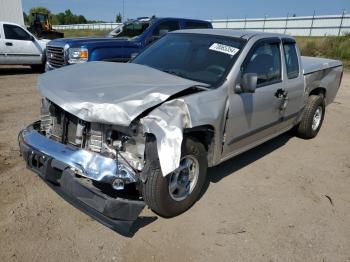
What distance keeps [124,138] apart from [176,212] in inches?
37.5

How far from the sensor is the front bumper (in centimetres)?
294

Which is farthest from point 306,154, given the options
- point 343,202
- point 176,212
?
point 176,212

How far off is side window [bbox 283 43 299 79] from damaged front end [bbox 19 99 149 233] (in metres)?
2.89

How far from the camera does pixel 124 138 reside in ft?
10.2

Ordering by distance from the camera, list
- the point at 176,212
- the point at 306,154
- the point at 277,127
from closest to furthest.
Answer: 1. the point at 176,212
2. the point at 277,127
3. the point at 306,154

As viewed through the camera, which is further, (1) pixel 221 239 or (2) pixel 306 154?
(2) pixel 306 154

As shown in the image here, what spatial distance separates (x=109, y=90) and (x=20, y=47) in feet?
34.5

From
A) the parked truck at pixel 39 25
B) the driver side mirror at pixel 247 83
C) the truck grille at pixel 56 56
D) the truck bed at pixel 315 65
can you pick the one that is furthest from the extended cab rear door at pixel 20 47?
the driver side mirror at pixel 247 83

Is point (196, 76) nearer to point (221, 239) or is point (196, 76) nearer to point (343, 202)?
point (221, 239)

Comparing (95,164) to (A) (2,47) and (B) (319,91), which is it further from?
(A) (2,47)

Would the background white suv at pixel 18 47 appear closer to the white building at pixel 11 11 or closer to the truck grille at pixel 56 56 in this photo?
the truck grille at pixel 56 56

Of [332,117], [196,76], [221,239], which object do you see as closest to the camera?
[221,239]

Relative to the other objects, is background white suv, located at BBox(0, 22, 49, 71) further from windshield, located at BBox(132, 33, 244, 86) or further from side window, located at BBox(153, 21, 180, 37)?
windshield, located at BBox(132, 33, 244, 86)

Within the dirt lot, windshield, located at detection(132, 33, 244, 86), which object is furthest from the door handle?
the dirt lot
